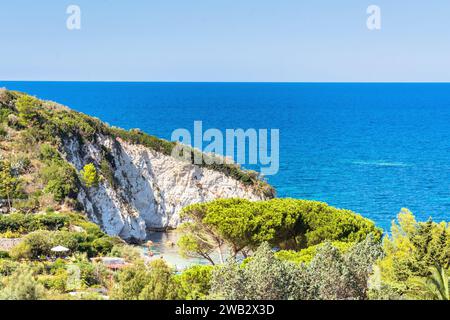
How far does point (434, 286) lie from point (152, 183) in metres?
33.6

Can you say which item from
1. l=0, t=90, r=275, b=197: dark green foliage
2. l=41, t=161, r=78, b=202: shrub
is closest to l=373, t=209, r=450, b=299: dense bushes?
l=41, t=161, r=78, b=202: shrub

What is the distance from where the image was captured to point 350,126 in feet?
446

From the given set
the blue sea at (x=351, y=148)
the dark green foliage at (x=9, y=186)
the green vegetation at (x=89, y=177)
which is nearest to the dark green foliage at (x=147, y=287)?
the dark green foliage at (x=9, y=186)

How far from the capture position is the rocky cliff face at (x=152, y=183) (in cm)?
4247

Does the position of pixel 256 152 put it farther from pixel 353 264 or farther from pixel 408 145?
pixel 353 264

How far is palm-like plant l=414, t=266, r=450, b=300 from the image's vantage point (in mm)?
14398

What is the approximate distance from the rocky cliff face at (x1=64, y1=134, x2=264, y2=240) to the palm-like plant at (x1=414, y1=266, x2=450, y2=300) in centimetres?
2884

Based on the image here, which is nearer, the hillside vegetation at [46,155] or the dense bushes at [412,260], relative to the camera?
the dense bushes at [412,260]

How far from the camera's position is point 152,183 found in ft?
152

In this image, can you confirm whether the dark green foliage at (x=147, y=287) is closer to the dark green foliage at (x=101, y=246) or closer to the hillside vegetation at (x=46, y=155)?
the dark green foliage at (x=101, y=246)

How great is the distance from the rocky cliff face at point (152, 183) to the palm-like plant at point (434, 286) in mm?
28843

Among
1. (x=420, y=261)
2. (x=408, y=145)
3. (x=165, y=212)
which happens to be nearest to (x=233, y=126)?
(x=408, y=145)

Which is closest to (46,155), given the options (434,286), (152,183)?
(152,183)

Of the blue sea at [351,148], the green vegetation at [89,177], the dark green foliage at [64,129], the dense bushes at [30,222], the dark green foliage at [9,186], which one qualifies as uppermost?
the blue sea at [351,148]
